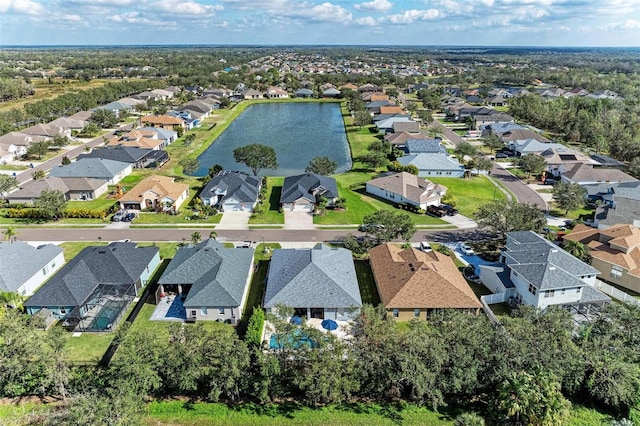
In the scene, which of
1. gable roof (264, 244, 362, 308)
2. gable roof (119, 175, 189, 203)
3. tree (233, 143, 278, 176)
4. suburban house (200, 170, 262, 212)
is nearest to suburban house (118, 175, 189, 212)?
gable roof (119, 175, 189, 203)

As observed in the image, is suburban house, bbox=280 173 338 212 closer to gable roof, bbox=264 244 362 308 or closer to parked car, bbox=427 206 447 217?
parked car, bbox=427 206 447 217

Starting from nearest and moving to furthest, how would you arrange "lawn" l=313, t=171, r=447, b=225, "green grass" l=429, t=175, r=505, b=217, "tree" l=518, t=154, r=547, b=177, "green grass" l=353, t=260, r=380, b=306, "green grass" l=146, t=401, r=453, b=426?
1. "green grass" l=146, t=401, r=453, b=426
2. "green grass" l=353, t=260, r=380, b=306
3. "lawn" l=313, t=171, r=447, b=225
4. "green grass" l=429, t=175, r=505, b=217
5. "tree" l=518, t=154, r=547, b=177

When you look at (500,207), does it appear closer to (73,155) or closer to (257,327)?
(257,327)

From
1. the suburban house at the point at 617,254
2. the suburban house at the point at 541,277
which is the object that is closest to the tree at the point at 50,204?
the suburban house at the point at 541,277

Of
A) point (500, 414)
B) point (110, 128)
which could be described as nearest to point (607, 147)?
point (500, 414)

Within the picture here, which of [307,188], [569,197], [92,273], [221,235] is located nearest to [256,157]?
[307,188]
